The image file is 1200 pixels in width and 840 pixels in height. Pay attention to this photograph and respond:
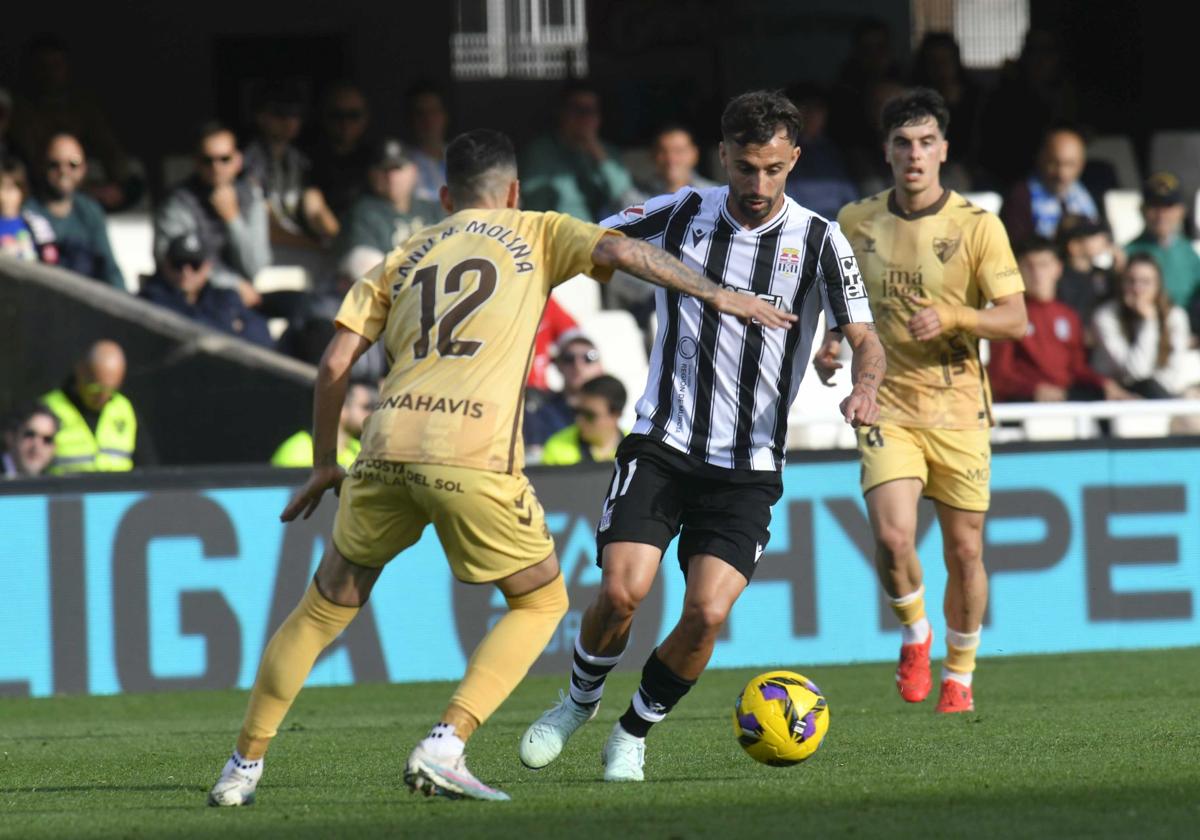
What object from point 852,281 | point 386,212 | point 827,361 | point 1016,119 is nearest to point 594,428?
point 386,212

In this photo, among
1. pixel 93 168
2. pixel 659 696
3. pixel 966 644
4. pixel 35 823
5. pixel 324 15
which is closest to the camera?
pixel 35 823

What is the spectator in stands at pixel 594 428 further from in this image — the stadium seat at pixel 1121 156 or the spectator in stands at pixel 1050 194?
the stadium seat at pixel 1121 156

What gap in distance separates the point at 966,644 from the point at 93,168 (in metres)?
8.12

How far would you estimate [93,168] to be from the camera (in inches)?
571

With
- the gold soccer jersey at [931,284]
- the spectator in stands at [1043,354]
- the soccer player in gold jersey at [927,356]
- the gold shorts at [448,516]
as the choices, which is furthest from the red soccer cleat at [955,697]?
the spectator in stands at [1043,354]

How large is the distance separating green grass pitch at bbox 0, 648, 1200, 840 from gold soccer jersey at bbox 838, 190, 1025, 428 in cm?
131

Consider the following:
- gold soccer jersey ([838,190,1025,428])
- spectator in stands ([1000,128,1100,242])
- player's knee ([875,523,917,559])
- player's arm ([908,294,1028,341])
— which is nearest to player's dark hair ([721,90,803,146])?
player's arm ([908,294,1028,341])

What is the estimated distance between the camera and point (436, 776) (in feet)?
18.3

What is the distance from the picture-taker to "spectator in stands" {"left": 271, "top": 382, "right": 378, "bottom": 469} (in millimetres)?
11773

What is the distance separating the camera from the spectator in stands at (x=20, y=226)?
1312cm

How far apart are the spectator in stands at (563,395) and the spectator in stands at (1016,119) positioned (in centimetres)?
476

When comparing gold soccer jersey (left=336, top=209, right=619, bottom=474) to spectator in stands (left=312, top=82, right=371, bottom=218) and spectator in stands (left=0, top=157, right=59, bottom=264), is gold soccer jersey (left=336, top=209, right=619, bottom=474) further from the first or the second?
spectator in stands (left=312, top=82, right=371, bottom=218)

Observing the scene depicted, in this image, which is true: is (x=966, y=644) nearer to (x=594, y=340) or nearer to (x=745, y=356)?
(x=745, y=356)

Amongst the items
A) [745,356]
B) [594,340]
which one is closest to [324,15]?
[594,340]
